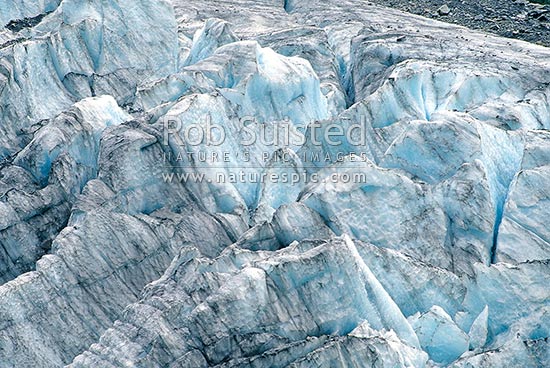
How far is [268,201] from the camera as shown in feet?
63.0

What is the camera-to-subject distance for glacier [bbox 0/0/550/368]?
1454cm

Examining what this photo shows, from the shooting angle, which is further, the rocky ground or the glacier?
the rocky ground

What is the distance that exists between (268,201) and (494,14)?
64.9 feet

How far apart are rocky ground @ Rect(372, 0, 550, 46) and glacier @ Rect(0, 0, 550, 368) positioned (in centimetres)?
587

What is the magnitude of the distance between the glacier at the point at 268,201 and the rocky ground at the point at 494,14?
5867mm

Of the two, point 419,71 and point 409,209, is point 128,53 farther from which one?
point 409,209

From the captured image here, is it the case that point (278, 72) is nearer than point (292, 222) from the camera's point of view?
No

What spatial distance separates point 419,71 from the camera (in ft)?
73.4

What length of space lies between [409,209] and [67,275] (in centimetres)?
756

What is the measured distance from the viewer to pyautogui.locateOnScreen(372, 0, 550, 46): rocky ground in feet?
105

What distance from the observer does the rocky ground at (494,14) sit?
32025mm

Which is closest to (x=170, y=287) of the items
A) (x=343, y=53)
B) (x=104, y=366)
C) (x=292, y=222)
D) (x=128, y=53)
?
(x=104, y=366)

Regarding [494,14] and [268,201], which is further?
[494,14]

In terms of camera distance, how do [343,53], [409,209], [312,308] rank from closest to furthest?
[312,308], [409,209], [343,53]
